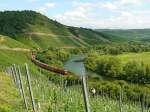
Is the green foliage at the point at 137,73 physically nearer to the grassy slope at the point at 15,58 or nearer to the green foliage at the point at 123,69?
the green foliage at the point at 123,69

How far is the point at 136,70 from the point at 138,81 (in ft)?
18.2

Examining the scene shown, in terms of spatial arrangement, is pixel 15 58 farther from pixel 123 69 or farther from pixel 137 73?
pixel 137 73

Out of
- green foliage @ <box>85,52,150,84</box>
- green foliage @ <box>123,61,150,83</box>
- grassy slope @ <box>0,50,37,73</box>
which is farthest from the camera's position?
grassy slope @ <box>0,50,37,73</box>

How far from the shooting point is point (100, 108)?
27.5 meters

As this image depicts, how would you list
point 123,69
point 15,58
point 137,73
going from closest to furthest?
1. point 137,73
2. point 123,69
3. point 15,58

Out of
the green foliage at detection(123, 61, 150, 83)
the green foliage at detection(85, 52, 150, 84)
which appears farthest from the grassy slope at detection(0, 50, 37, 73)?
the green foliage at detection(123, 61, 150, 83)

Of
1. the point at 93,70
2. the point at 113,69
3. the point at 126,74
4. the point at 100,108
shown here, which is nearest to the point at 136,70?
the point at 126,74

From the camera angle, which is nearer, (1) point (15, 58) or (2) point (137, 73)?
(2) point (137, 73)

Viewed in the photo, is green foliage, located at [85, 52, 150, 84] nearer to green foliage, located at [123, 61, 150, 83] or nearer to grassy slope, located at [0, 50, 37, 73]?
green foliage, located at [123, 61, 150, 83]

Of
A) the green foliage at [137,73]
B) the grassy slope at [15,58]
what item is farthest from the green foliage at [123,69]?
the grassy slope at [15,58]

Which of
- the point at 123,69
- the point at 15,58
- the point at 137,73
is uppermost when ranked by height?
the point at 15,58

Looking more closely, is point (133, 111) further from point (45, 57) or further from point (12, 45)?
point (12, 45)

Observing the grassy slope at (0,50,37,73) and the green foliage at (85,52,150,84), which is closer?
the green foliage at (85,52,150,84)

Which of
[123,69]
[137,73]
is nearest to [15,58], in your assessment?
[123,69]
